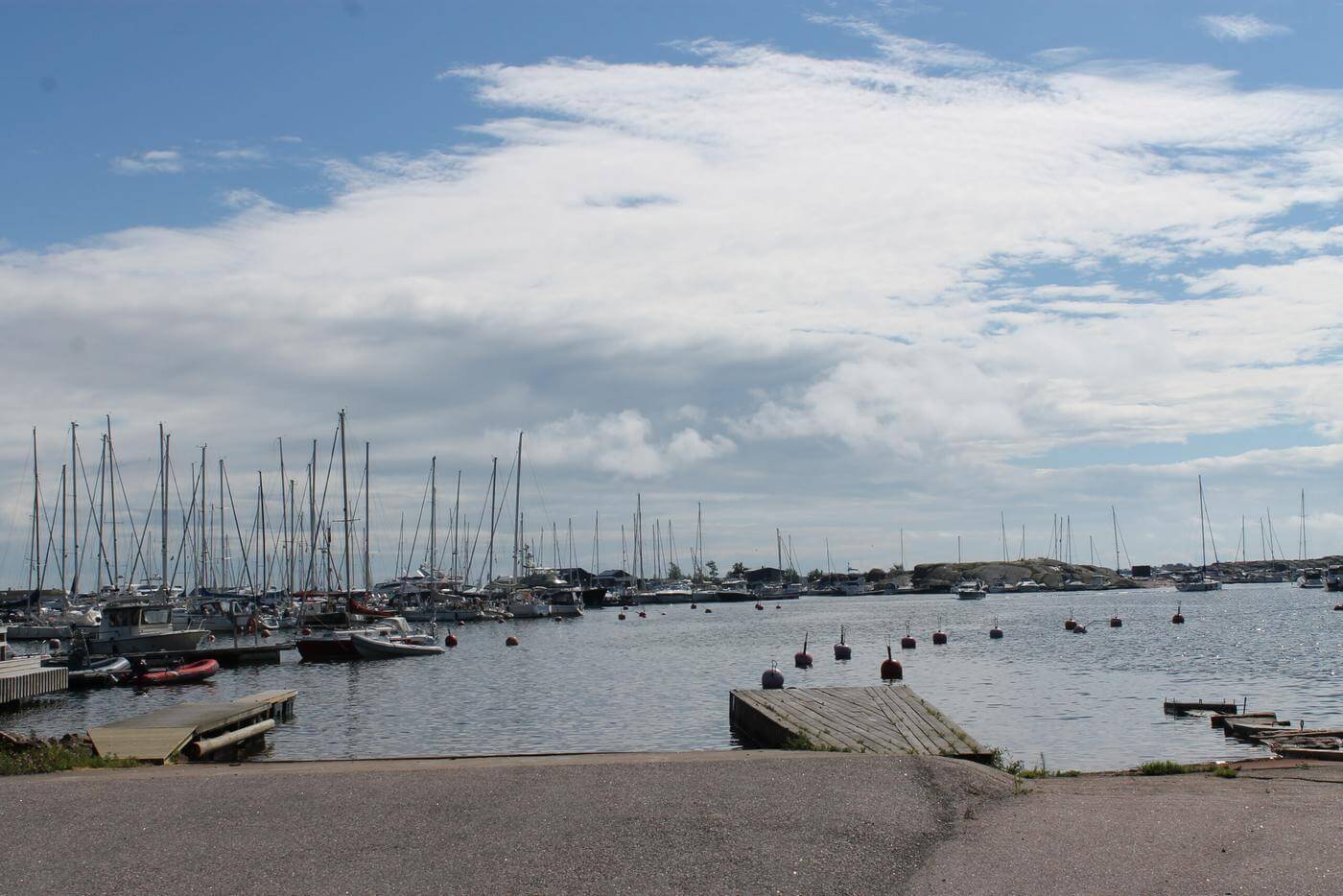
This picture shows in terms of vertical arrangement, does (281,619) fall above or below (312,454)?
below

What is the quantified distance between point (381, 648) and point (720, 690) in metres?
26.9

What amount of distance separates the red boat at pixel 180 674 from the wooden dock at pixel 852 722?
100 ft

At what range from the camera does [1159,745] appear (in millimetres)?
27094

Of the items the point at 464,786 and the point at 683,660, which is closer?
the point at 464,786

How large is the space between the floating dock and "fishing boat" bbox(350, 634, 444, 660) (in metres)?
20.9

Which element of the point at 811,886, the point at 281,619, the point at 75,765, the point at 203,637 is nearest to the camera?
the point at 811,886

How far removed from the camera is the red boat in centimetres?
5031

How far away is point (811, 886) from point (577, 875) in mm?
2047

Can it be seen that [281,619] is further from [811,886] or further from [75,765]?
[811,886]

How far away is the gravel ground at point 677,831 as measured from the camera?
10.6 meters

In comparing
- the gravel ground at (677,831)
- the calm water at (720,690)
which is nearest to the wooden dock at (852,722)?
the calm water at (720,690)

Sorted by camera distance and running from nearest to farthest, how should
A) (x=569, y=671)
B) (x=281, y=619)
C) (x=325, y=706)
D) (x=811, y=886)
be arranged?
(x=811, y=886)
(x=325, y=706)
(x=569, y=671)
(x=281, y=619)

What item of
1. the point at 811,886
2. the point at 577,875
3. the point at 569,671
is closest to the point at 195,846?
the point at 577,875

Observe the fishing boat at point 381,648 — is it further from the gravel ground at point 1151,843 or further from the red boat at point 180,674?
the gravel ground at point 1151,843
